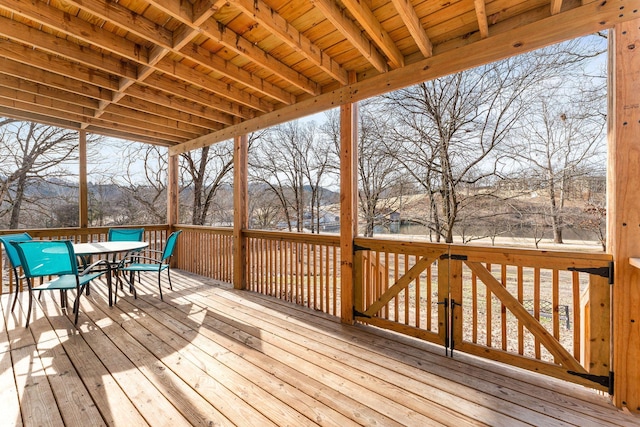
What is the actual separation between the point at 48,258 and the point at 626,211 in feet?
15.8

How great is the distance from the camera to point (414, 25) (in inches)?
80.2

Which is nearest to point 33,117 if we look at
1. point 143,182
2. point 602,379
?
point 143,182

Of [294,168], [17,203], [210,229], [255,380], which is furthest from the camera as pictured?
[294,168]

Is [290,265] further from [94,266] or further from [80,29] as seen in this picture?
[80,29]

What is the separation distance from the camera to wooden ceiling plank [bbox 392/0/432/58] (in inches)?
73.2

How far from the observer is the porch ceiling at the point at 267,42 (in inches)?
76.5

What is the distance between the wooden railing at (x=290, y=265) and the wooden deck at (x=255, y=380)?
1.87 feet

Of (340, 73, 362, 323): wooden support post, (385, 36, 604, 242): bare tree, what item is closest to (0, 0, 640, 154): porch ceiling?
(340, 73, 362, 323): wooden support post

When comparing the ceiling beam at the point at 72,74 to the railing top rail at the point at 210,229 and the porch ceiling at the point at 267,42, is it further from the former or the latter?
the railing top rail at the point at 210,229

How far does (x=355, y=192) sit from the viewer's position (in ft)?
9.99

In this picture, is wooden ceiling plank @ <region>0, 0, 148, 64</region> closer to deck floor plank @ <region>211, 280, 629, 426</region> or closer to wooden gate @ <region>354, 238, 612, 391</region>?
wooden gate @ <region>354, 238, 612, 391</region>

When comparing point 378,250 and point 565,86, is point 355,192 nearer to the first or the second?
point 378,250

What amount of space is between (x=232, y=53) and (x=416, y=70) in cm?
175

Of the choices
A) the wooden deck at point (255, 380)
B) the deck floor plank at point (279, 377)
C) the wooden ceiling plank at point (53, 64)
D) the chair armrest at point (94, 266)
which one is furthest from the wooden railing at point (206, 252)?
the wooden ceiling plank at point (53, 64)
